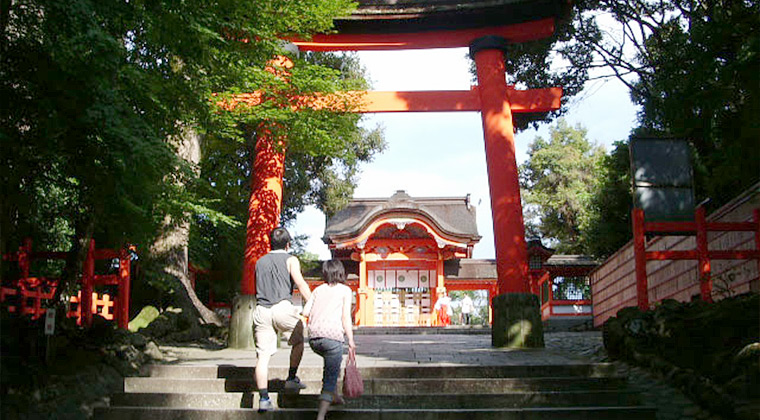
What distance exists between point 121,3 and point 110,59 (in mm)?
562

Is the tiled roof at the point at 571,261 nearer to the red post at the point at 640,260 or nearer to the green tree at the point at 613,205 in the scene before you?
the green tree at the point at 613,205

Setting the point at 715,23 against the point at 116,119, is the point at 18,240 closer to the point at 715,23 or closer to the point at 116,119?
the point at 116,119

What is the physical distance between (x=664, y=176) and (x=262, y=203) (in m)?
5.50

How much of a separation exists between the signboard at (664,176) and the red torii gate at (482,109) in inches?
71.2

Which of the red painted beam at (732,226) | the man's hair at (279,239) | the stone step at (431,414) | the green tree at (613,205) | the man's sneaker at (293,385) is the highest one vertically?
the green tree at (613,205)

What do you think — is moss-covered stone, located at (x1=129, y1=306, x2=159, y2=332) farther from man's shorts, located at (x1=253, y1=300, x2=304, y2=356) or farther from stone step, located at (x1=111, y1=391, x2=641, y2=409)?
man's shorts, located at (x1=253, y1=300, x2=304, y2=356)

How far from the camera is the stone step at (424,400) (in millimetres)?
5777

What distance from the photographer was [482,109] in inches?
417

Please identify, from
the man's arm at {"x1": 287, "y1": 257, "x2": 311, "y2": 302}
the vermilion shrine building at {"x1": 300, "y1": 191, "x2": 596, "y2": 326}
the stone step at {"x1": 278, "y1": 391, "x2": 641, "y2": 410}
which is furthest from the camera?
the vermilion shrine building at {"x1": 300, "y1": 191, "x2": 596, "y2": 326}

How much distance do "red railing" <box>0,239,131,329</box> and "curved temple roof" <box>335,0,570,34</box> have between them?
523 cm

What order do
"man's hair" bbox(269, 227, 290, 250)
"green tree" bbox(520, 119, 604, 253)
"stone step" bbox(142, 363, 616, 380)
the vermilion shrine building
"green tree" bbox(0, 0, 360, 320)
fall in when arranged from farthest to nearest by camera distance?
1. "green tree" bbox(520, 119, 604, 253)
2. the vermilion shrine building
3. "stone step" bbox(142, 363, 616, 380)
4. "man's hair" bbox(269, 227, 290, 250)
5. "green tree" bbox(0, 0, 360, 320)

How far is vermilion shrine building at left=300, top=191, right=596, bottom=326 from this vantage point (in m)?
22.0

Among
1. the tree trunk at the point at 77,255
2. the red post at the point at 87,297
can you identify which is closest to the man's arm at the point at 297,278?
the tree trunk at the point at 77,255

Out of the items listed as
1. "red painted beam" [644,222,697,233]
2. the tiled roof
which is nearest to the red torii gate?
"red painted beam" [644,222,697,233]
